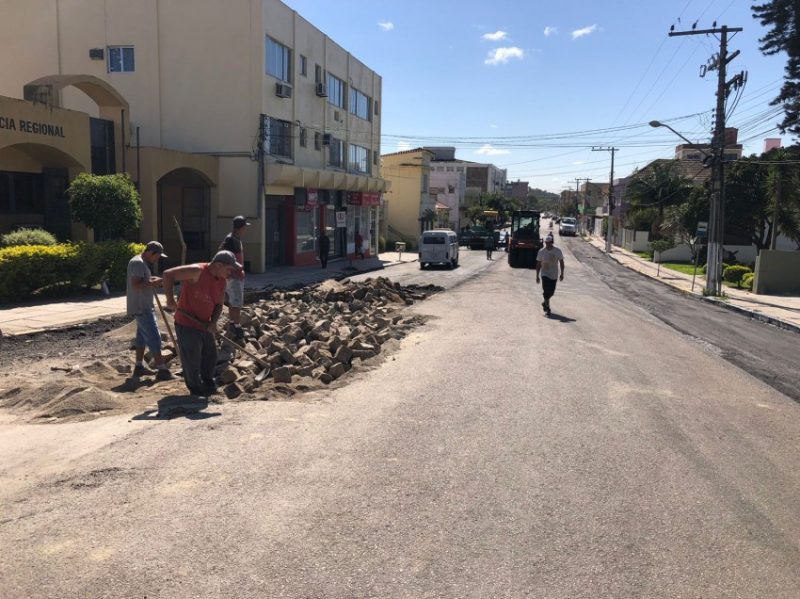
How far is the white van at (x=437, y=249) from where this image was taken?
31.8 metres

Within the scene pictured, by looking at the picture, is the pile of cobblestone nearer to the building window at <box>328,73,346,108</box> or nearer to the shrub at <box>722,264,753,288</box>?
the shrub at <box>722,264,753,288</box>

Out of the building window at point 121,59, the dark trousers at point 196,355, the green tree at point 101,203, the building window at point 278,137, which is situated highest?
the building window at point 121,59

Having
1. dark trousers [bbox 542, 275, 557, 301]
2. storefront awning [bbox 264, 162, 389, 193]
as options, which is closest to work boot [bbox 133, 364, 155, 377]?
Answer: dark trousers [bbox 542, 275, 557, 301]

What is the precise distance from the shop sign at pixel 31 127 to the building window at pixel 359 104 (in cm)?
2167

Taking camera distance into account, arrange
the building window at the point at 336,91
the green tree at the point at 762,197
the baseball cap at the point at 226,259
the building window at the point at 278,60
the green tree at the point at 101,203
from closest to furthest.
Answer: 1. the baseball cap at the point at 226,259
2. the green tree at the point at 101,203
3. the building window at the point at 278,60
4. the green tree at the point at 762,197
5. the building window at the point at 336,91

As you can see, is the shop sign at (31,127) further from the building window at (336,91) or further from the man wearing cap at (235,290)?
the building window at (336,91)

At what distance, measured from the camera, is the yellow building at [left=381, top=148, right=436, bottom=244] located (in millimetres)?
58156

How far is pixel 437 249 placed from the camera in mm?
31781

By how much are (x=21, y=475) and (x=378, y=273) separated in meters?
24.9

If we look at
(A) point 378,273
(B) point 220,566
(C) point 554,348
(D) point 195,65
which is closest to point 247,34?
(D) point 195,65

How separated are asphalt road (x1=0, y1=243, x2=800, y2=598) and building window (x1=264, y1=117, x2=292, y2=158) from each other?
20454 mm

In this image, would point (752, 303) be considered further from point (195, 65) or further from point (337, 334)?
point (195, 65)

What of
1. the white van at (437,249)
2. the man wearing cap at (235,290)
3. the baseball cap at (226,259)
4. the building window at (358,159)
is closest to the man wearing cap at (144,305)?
the baseball cap at (226,259)

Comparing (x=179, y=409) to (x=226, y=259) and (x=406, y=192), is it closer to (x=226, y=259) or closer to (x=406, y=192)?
(x=226, y=259)
